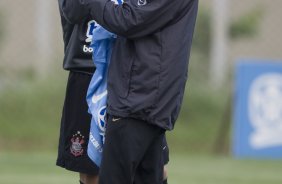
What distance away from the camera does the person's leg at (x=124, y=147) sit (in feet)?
16.9

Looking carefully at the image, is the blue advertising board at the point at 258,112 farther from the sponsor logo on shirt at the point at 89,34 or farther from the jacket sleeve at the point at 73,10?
the jacket sleeve at the point at 73,10

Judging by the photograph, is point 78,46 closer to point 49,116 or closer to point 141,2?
point 141,2

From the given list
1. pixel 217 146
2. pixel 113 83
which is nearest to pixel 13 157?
pixel 217 146

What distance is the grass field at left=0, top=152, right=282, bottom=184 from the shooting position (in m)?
9.32

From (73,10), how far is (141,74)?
62 cm

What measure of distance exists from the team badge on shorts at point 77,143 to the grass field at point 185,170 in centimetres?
276

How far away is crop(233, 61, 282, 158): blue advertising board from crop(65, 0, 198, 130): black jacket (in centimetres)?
670

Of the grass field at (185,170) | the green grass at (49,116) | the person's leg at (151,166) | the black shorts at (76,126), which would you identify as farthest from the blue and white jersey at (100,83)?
the green grass at (49,116)

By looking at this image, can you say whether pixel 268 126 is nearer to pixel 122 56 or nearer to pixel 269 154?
pixel 269 154

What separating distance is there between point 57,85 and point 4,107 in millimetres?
756

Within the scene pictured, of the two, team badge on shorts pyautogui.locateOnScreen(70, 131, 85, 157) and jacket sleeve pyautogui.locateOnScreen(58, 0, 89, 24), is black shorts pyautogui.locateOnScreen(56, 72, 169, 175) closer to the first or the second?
team badge on shorts pyautogui.locateOnScreen(70, 131, 85, 157)

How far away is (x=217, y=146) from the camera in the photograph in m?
12.6

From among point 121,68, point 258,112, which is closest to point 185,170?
point 258,112

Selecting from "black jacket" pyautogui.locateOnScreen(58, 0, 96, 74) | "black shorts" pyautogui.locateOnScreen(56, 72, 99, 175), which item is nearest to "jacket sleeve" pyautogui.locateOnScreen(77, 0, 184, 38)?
"black jacket" pyautogui.locateOnScreen(58, 0, 96, 74)
